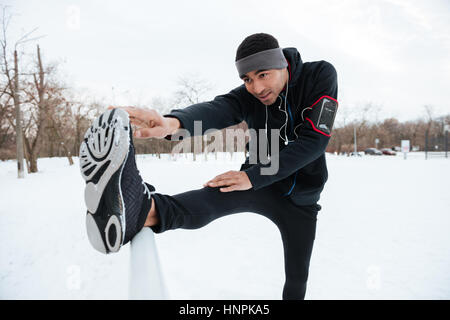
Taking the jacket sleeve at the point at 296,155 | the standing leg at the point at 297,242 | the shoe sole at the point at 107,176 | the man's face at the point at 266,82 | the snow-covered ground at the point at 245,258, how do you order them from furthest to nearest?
the snow-covered ground at the point at 245,258 < the standing leg at the point at 297,242 < the man's face at the point at 266,82 < the jacket sleeve at the point at 296,155 < the shoe sole at the point at 107,176

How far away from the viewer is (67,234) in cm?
452

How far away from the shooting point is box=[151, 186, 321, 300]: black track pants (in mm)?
1179

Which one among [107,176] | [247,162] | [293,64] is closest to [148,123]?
[107,176]

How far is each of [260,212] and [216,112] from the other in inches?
26.4

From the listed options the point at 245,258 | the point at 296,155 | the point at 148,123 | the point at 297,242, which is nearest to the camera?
the point at 148,123

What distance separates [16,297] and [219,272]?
2.17m

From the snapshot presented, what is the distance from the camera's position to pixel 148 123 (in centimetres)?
116

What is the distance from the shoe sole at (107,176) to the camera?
2.86 ft

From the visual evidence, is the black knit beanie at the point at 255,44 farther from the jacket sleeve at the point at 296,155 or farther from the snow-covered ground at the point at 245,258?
the snow-covered ground at the point at 245,258

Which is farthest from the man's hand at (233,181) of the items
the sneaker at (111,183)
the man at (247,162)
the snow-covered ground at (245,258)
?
the snow-covered ground at (245,258)

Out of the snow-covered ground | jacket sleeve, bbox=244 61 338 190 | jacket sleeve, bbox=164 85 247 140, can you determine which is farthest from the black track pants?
the snow-covered ground

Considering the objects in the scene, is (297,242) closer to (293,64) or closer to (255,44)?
(293,64)
